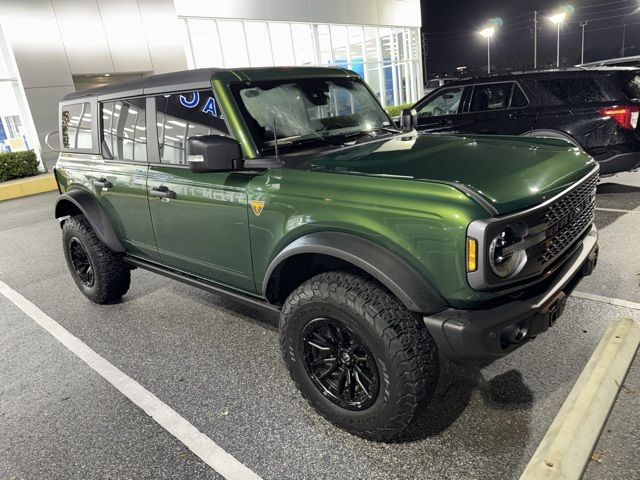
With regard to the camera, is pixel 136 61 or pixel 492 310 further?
pixel 136 61

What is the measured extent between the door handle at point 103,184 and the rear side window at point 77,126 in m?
0.37

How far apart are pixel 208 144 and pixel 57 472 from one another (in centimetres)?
185

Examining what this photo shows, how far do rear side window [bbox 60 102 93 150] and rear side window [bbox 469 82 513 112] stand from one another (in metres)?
5.30

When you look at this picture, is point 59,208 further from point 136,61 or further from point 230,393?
point 136,61

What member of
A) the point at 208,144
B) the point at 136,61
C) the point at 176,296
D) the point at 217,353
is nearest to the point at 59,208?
the point at 176,296

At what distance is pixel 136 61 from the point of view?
52.1 feet

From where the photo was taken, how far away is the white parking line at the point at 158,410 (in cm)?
231

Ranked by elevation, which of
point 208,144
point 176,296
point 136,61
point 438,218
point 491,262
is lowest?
point 176,296

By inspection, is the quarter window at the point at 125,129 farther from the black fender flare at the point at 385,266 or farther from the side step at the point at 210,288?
the black fender flare at the point at 385,266

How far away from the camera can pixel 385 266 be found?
2131 mm

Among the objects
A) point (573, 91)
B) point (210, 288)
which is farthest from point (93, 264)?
point (573, 91)

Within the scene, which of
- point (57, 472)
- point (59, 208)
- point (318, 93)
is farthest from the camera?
point (59, 208)

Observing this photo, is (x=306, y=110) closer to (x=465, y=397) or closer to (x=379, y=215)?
(x=379, y=215)

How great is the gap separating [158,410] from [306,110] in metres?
2.10
